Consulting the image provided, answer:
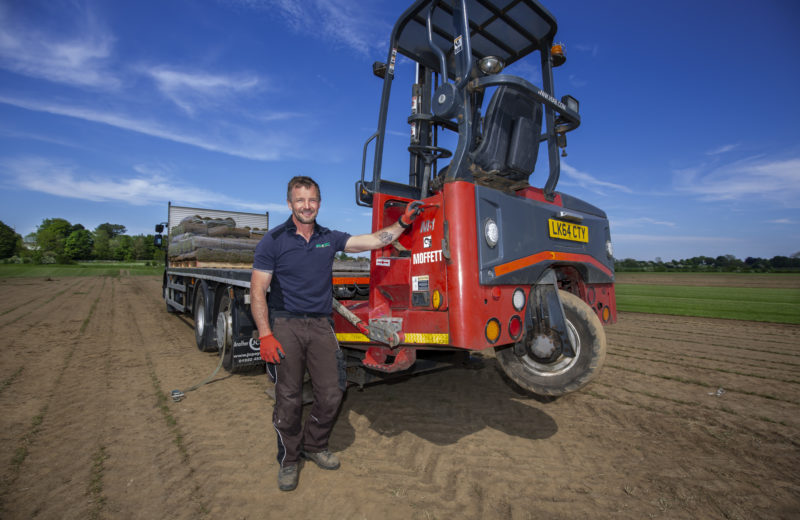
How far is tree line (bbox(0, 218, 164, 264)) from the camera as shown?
7994cm

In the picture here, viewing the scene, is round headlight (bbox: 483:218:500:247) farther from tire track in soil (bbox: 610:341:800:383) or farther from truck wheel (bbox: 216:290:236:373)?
tire track in soil (bbox: 610:341:800:383)

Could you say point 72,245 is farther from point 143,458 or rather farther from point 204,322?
point 143,458

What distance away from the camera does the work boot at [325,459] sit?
2898mm

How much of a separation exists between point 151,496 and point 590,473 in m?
2.92

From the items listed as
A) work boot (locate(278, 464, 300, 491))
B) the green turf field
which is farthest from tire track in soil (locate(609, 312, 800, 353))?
the green turf field

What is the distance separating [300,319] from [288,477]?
3.39ft

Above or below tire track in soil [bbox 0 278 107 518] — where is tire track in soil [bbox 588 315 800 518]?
above

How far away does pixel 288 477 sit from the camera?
2.66 metres

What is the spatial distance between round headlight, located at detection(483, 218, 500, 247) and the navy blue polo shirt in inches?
45.4

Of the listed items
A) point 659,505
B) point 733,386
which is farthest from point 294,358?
point 733,386

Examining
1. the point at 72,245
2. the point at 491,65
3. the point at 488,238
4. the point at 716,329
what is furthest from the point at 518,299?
the point at 72,245

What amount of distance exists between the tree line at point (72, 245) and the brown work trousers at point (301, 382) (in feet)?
279

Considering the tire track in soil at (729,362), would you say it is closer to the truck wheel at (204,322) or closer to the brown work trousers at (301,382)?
the brown work trousers at (301,382)

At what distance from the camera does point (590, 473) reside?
283 centimetres
